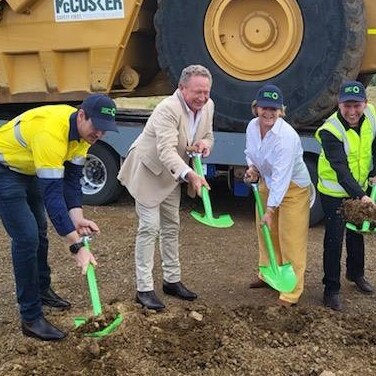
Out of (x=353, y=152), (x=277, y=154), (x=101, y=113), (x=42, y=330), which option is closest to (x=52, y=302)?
(x=42, y=330)

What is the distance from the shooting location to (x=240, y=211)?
7969 mm

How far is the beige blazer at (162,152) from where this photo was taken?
4.95m

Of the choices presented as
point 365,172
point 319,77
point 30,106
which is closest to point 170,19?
point 319,77

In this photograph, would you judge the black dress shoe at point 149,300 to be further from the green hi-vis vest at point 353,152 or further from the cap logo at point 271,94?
the cap logo at point 271,94

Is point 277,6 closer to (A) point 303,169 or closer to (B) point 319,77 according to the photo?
(B) point 319,77

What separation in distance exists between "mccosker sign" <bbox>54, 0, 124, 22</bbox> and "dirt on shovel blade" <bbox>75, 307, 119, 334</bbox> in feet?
11.4

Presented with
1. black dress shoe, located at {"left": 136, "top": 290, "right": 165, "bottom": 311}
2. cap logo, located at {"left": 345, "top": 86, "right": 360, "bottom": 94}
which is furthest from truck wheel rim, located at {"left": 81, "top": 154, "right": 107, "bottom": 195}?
cap logo, located at {"left": 345, "top": 86, "right": 360, "bottom": 94}

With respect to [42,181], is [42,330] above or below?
below

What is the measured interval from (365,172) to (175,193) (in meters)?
1.32

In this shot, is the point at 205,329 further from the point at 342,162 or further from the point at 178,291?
the point at 342,162

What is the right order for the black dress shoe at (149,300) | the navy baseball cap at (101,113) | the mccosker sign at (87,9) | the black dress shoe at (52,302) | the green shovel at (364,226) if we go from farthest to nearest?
1. the mccosker sign at (87,9)
2. the black dress shoe at (52,302)
3. the black dress shoe at (149,300)
4. the green shovel at (364,226)
5. the navy baseball cap at (101,113)

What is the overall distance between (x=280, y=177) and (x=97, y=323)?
4.97 feet

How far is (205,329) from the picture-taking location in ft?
16.0

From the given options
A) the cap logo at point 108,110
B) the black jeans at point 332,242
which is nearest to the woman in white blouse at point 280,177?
the black jeans at point 332,242
